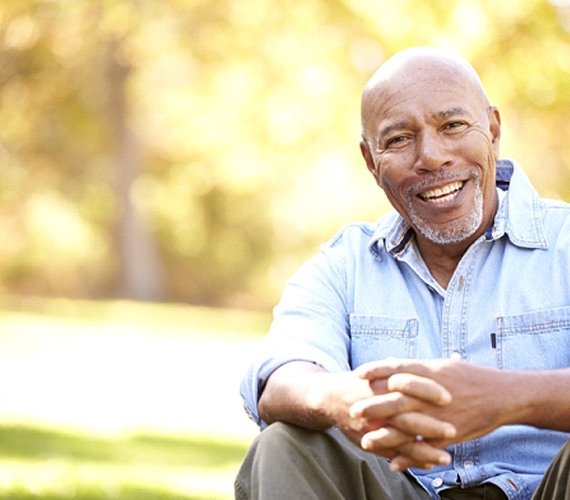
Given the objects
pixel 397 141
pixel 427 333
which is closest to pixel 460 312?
pixel 427 333

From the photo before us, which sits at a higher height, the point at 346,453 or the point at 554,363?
the point at 554,363

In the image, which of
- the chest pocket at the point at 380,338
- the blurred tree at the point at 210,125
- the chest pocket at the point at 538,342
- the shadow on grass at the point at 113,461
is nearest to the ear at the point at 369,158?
→ the chest pocket at the point at 380,338

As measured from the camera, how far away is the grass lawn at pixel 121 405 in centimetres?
609

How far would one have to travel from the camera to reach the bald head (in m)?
3.58

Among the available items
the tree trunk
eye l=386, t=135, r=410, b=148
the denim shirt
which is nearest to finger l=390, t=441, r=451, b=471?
the denim shirt

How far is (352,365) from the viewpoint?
3.55m

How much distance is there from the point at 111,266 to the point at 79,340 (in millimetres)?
14558

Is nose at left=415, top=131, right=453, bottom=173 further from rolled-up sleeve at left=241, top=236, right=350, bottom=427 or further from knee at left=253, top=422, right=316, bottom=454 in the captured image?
knee at left=253, top=422, right=316, bottom=454

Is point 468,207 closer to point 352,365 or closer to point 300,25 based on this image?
point 352,365

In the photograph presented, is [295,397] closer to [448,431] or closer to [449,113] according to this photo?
[448,431]

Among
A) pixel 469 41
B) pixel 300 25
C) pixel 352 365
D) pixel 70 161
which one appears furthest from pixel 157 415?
pixel 70 161

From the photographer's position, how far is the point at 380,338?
346cm

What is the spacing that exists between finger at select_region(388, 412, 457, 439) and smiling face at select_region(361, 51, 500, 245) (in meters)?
0.87

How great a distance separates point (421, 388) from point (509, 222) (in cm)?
89
